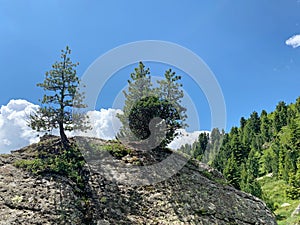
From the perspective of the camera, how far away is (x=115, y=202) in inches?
688

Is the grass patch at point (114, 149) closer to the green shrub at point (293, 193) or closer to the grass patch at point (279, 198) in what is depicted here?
the grass patch at point (279, 198)

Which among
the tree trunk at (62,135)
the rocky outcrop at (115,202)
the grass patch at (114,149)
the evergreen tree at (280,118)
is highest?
the evergreen tree at (280,118)

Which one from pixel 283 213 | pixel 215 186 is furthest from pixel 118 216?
pixel 283 213

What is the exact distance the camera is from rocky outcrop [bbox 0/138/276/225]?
15.4m

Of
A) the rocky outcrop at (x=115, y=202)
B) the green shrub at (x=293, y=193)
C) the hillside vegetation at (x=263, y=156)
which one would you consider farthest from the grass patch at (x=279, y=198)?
the rocky outcrop at (x=115, y=202)

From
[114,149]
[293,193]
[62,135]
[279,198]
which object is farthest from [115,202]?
[279,198]

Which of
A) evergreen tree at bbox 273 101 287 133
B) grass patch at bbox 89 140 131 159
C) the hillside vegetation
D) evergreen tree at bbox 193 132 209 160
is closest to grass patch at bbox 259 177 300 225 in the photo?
the hillside vegetation

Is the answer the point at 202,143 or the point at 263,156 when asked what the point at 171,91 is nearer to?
the point at 202,143

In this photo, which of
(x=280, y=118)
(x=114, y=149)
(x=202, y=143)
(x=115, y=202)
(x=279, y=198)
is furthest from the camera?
(x=280, y=118)

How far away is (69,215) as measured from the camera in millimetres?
15570

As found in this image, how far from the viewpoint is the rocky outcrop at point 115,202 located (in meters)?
15.4

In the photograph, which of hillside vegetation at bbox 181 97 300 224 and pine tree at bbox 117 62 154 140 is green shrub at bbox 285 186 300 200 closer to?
hillside vegetation at bbox 181 97 300 224

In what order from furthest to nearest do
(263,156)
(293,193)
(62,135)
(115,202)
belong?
(263,156) < (293,193) < (62,135) < (115,202)

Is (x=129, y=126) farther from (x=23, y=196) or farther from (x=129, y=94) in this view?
(x=23, y=196)
